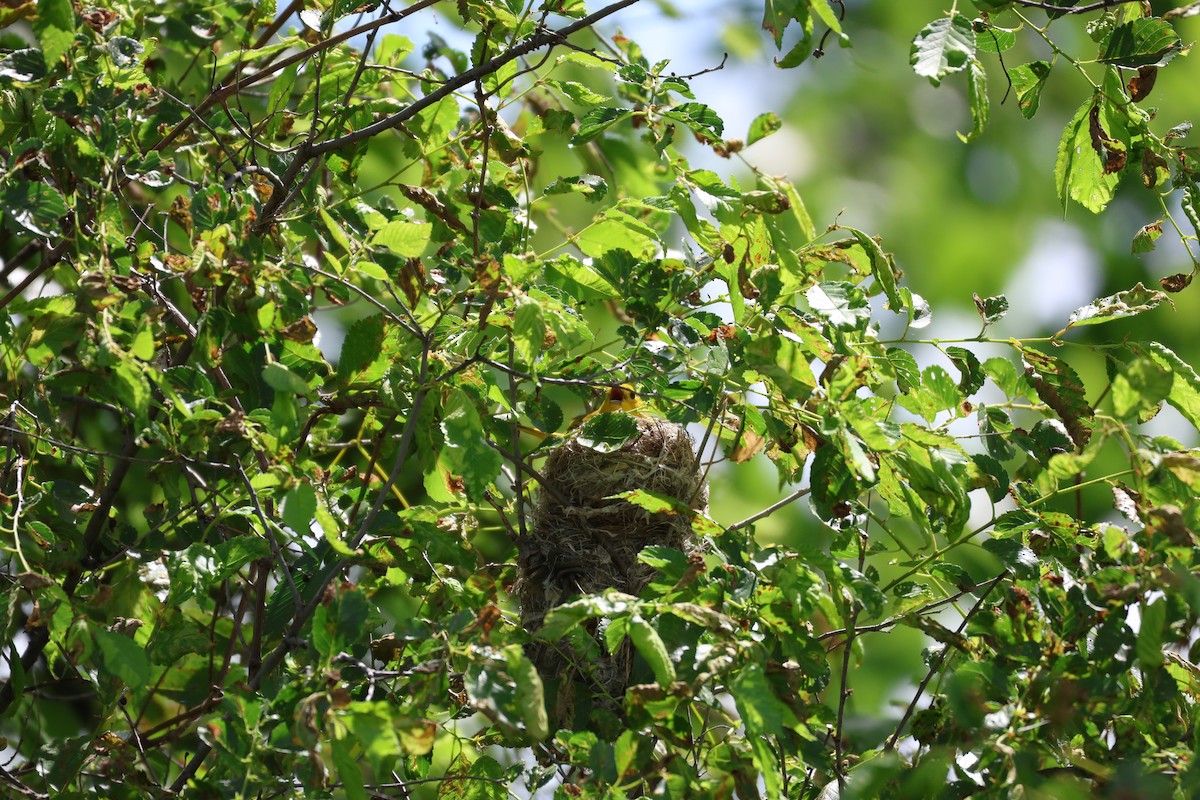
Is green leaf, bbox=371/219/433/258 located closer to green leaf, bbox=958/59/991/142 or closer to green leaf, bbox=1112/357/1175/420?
green leaf, bbox=958/59/991/142

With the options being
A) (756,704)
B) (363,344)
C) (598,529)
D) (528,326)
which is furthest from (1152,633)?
(363,344)

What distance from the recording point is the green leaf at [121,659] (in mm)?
1490

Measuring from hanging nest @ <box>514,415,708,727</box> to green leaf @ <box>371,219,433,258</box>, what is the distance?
65 cm

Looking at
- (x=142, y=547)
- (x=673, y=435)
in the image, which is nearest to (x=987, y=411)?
(x=673, y=435)

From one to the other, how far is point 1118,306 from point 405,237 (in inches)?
42.3

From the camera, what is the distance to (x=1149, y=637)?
1.40 meters

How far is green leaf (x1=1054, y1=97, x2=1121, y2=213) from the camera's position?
1900 mm

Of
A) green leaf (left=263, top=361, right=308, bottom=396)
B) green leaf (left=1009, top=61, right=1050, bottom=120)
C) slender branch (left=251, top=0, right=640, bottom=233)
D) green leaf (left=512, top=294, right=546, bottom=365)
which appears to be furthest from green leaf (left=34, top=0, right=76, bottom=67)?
green leaf (left=1009, top=61, right=1050, bottom=120)

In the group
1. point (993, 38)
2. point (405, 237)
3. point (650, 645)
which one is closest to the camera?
point (650, 645)

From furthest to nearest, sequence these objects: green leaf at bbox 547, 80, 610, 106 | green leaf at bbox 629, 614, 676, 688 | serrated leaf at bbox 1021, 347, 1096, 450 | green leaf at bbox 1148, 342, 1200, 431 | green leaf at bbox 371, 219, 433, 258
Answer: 1. green leaf at bbox 547, 80, 610, 106
2. serrated leaf at bbox 1021, 347, 1096, 450
3. green leaf at bbox 1148, 342, 1200, 431
4. green leaf at bbox 371, 219, 433, 258
5. green leaf at bbox 629, 614, 676, 688

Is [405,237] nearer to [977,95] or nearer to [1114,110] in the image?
[977,95]

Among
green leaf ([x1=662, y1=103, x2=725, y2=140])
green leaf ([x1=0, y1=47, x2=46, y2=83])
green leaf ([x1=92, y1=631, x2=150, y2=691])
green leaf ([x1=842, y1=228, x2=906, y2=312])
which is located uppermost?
green leaf ([x1=662, y1=103, x2=725, y2=140])

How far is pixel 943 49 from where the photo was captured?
145cm

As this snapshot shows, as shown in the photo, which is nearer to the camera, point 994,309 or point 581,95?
point 994,309
